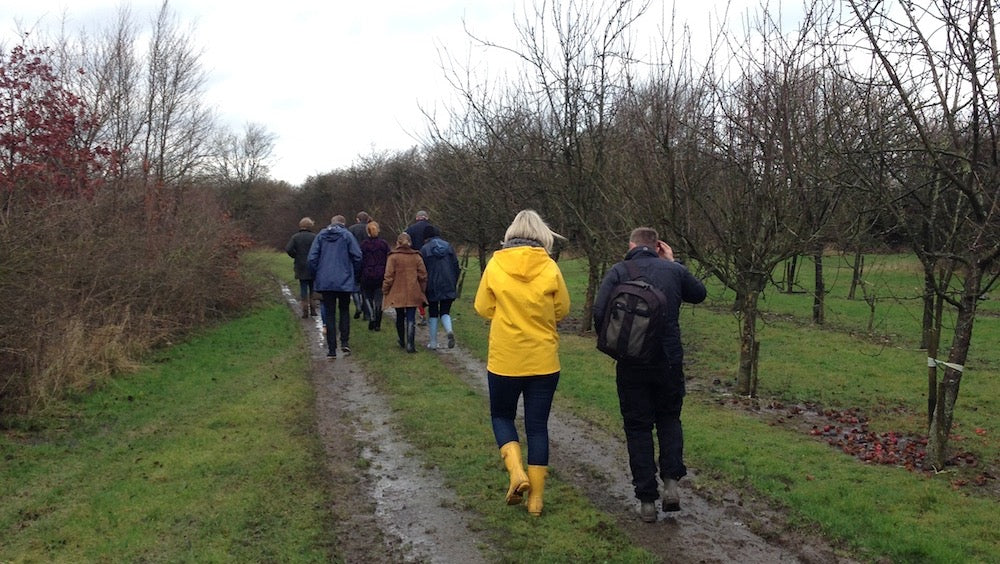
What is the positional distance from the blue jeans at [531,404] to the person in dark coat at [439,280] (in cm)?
733

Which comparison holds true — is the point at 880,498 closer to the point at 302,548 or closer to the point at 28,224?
the point at 302,548

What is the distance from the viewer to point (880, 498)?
20.1ft

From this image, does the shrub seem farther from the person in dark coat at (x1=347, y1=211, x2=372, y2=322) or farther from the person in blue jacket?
the person in dark coat at (x1=347, y1=211, x2=372, y2=322)

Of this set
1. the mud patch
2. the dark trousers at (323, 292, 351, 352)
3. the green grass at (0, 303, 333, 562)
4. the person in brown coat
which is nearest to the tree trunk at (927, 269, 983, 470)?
the mud patch

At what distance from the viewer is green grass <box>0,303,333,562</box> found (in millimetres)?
5234

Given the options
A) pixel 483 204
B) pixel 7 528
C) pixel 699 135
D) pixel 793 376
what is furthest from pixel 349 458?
pixel 483 204

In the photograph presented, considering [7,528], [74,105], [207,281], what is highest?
[74,105]

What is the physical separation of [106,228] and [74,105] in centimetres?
343

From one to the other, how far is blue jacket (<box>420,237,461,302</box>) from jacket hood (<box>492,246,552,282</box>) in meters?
7.45

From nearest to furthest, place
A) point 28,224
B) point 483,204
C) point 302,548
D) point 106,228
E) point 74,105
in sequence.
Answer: point 302,548 < point 28,224 < point 106,228 < point 74,105 < point 483,204

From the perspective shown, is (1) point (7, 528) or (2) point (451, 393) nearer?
(1) point (7, 528)

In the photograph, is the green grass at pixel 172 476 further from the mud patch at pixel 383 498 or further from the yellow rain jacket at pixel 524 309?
the yellow rain jacket at pixel 524 309

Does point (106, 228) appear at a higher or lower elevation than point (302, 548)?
higher

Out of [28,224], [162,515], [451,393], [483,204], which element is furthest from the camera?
[483,204]
